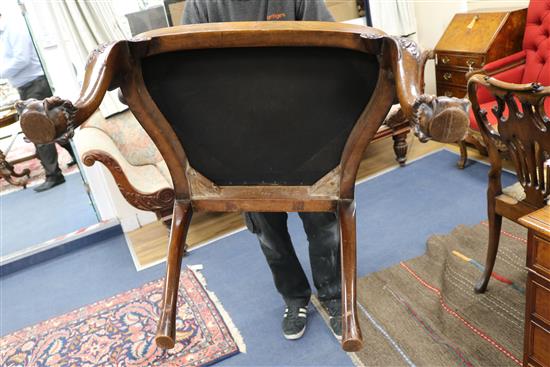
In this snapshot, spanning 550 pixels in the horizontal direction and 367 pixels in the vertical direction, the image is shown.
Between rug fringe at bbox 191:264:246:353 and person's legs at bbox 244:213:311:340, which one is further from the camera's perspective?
rug fringe at bbox 191:264:246:353

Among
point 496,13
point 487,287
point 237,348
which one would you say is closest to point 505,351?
point 487,287

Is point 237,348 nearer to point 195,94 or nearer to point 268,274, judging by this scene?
point 268,274

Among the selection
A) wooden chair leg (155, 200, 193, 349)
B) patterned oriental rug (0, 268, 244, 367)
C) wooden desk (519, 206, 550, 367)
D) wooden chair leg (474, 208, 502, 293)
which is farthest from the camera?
patterned oriental rug (0, 268, 244, 367)

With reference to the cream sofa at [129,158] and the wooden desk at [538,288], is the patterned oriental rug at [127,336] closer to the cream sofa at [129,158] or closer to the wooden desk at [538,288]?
the cream sofa at [129,158]

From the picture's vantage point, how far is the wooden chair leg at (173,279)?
702mm

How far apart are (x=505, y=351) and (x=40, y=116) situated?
1.84 metres

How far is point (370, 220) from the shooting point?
9.17ft

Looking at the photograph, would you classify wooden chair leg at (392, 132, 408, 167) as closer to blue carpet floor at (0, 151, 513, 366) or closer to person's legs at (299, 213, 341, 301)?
blue carpet floor at (0, 151, 513, 366)

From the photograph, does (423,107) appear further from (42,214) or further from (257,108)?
(42,214)

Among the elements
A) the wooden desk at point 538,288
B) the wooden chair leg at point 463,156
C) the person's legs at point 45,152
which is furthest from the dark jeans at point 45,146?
the wooden chair leg at point 463,156

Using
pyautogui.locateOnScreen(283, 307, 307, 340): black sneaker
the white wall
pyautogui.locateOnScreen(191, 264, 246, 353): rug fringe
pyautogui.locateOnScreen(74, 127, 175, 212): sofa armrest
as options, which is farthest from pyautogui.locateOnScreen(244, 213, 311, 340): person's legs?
the white wall

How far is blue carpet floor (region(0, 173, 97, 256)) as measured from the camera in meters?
3.19

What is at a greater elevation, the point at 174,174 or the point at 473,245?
the point at 174,174

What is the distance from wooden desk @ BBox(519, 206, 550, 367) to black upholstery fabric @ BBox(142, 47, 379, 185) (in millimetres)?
788
